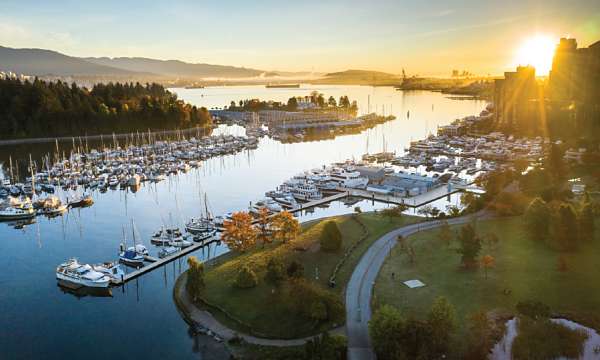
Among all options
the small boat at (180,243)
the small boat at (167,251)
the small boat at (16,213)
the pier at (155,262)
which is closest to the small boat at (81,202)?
the small boat at (16,213)

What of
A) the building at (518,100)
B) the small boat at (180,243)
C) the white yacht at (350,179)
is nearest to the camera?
the small boat at (180,243)

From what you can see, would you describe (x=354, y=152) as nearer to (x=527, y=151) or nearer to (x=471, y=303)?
(x=527, y=151)

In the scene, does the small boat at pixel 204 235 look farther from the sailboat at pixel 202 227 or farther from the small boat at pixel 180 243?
the small boat at pixel 180 243

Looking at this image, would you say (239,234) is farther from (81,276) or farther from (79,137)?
(79,137)

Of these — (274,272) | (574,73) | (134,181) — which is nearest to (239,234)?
(274,272)

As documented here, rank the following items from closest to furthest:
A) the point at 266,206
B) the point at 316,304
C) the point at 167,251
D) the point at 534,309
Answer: the point at 534,309
the point at 316,304
the point at 167,251
the point at 266,206

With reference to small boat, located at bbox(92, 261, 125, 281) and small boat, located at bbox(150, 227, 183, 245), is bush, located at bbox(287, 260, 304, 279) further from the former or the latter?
small boat, located at bbox(150, 227, 183, 245)

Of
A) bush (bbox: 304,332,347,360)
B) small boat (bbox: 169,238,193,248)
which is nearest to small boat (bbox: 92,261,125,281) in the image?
small boat (bbox: 169,238,193,248)
